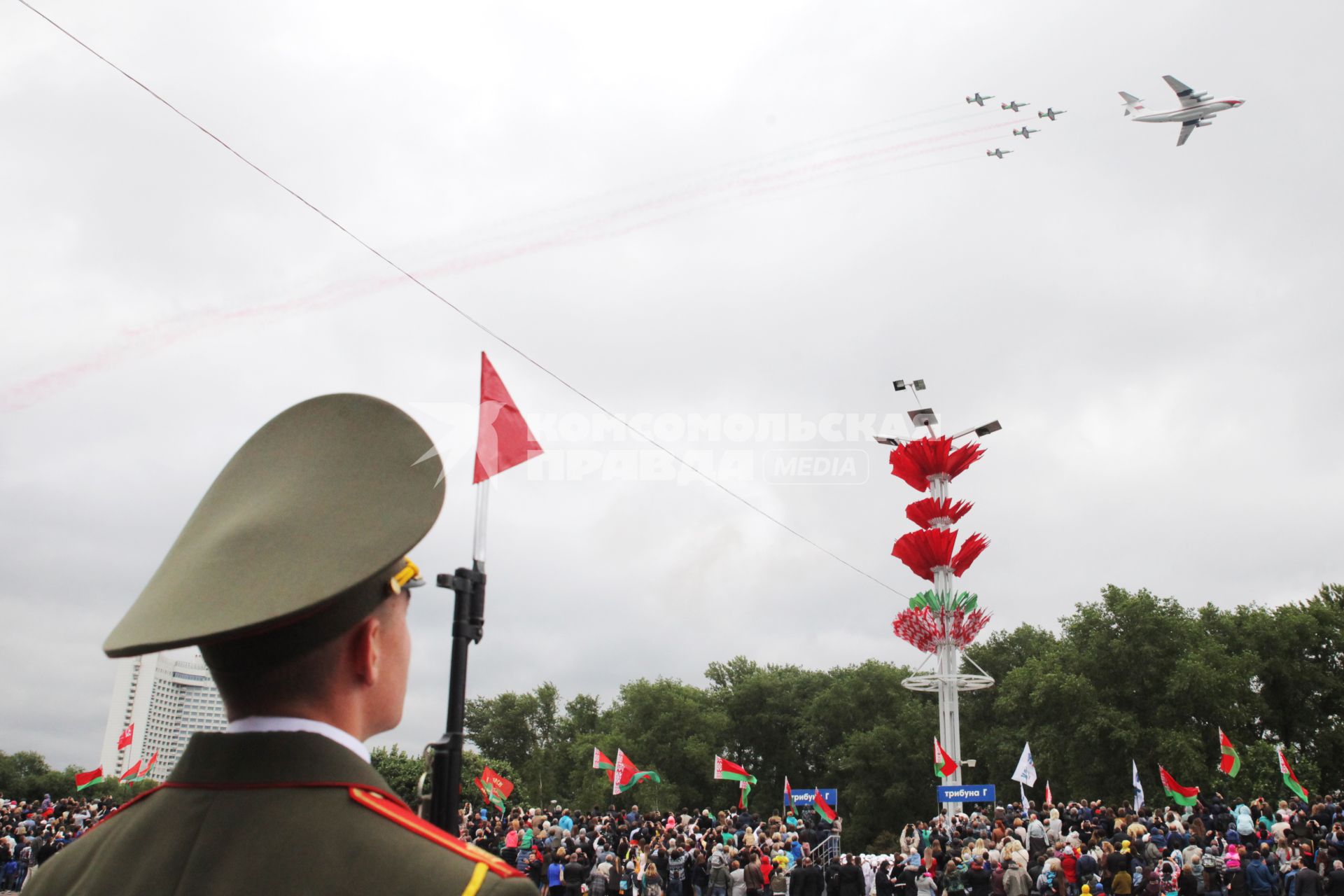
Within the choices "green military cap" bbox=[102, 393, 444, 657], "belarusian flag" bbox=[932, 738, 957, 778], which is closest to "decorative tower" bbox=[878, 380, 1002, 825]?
"belarusian flag" bbox=[932, 738, 957, 778]

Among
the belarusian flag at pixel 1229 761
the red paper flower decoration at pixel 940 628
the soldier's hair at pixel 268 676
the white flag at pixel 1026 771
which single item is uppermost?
the red paper flower decoration at pixel 940 628

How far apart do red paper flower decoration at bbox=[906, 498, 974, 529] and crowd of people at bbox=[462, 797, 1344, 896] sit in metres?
17.2

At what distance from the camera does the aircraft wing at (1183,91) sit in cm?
3641

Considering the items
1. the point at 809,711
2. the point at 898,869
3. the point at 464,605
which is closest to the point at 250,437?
the point at 464,605

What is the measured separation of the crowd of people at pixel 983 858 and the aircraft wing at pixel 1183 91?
83.2 feet

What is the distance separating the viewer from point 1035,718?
5384 cm

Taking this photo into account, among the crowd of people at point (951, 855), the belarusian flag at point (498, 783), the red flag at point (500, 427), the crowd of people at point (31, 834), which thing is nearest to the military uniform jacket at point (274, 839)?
the red flag at point (500, 427)

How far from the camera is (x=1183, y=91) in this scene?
36.4 meters

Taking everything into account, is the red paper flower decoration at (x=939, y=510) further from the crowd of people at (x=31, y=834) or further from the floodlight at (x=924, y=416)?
the crowd of people at (x=31, y=834)

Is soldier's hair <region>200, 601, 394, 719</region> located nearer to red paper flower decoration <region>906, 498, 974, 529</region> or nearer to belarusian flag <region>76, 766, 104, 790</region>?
belarusian flag <region>76, 766, 104, 790</region>

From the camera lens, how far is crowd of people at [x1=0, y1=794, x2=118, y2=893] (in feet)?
79.4

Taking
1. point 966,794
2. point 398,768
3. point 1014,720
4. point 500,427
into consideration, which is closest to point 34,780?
point 398,768

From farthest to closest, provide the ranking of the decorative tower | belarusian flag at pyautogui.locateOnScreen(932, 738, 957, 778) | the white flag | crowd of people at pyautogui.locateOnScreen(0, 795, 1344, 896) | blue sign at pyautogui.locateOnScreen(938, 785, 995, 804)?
1. the decorative tower
2. belarusian flag at pyautogui.locateOnScreen(932, 738, 957, 778)
3. the white flag
4. blue sign at pyautogui.locateOnScreen(938, 785, 995, 804)
5. crowd of people at pyautogui.locateOnScreen(0, 795, 1344, 896)

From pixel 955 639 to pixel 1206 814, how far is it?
52.0 feet
